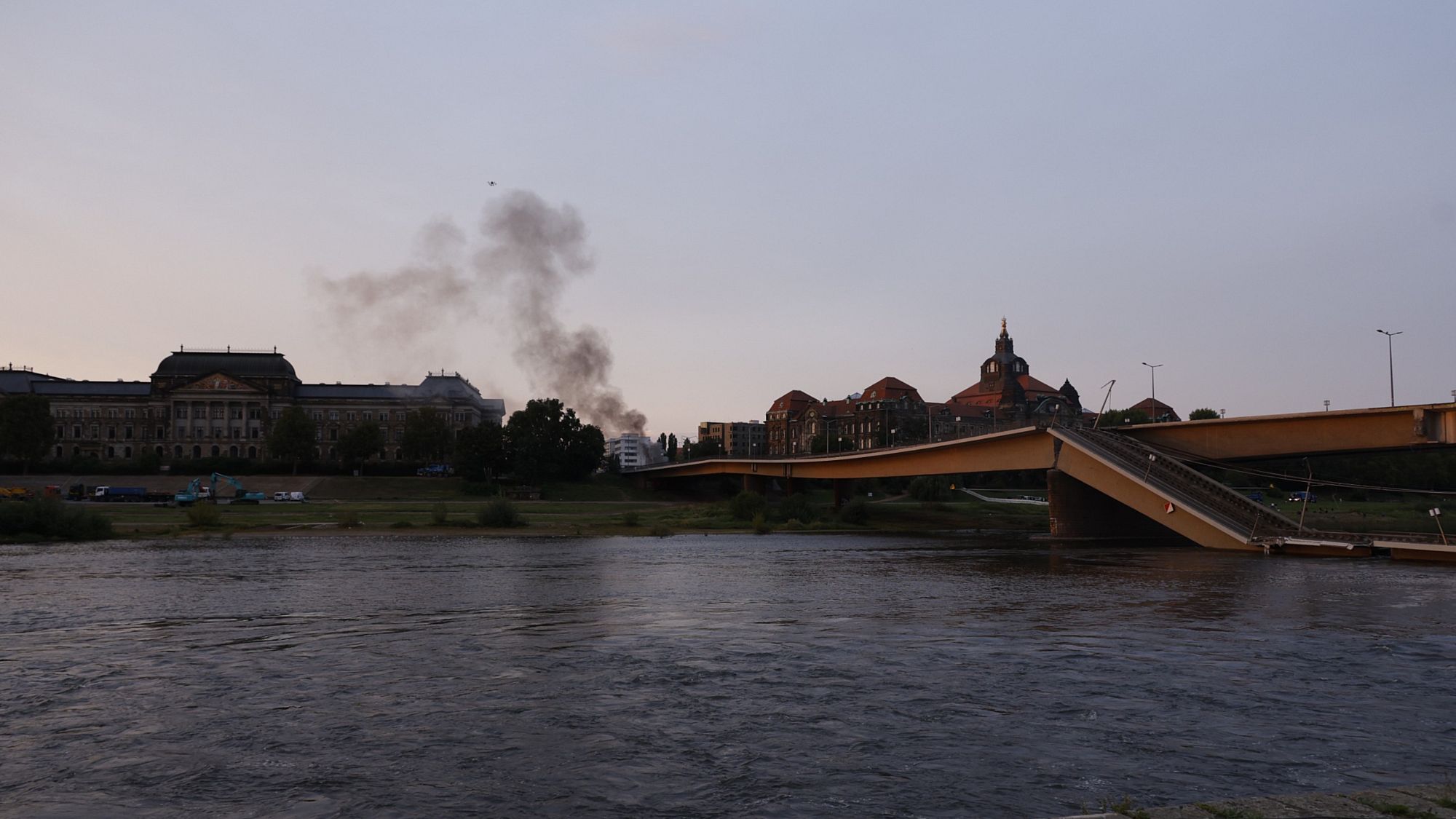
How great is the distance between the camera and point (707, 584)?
44.1 metres

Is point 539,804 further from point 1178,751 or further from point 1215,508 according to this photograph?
point 1215,508

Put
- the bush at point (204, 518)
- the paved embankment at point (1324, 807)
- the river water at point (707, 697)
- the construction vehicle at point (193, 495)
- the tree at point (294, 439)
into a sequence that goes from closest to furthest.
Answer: the paved embankment at point (1324, 807), the river water at point (707, 697), the bush at point (204, 518), the construction vehicle at point (193, 495), the tree at point (294, 439)

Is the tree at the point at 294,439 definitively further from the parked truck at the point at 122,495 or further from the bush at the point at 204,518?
the bush at the point at 204,518

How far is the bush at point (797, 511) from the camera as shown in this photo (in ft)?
349

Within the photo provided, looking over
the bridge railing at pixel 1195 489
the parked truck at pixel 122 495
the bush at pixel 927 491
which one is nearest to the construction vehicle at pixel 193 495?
the parked truck at pixel 122 495

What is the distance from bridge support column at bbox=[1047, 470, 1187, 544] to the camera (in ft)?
259

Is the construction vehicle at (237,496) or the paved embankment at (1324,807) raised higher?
the construction vehicle at (237,496)

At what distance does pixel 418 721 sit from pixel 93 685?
323 inches

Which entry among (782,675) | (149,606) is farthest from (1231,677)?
(149,606)

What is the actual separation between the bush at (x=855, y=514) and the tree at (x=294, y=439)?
102736mm

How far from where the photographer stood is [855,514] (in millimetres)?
107562

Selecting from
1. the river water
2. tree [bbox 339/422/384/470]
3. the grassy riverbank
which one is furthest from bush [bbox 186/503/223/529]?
tree [bbox 339/422/384/470]

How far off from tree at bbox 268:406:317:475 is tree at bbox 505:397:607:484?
3643 centimetres

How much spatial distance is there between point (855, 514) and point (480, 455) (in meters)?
71.2
